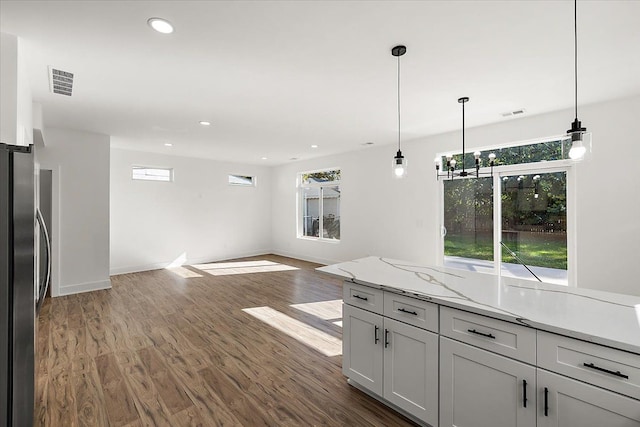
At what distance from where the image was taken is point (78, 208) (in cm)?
492

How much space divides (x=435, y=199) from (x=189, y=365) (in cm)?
450

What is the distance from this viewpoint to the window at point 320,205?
7605mm

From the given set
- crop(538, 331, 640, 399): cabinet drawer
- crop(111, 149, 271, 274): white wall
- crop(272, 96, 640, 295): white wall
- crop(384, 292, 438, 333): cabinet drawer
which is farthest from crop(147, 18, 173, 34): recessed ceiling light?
crop(111, 149, 271, 274): white wall

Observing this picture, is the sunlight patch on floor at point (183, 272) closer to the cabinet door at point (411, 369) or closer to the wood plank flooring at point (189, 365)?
the wood plank flooring at point (189, 365)

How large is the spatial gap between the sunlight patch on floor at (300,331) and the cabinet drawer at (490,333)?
1547 mm

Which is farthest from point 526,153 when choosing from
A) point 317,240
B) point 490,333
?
point 317,240

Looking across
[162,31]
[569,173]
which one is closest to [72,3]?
[162,31]

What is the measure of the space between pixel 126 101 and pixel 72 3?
6.07 feet

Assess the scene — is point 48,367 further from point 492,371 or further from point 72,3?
point 492,371

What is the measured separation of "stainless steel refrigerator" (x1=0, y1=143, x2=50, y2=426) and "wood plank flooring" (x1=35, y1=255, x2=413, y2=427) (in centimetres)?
87

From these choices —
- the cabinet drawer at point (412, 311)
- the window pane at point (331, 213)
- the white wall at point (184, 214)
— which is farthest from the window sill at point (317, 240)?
the cabinet drawer at point (412, 311)

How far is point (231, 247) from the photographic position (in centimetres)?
834

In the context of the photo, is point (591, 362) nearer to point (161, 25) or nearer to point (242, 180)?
point (161, 25)

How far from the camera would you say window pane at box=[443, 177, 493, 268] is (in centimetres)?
485
